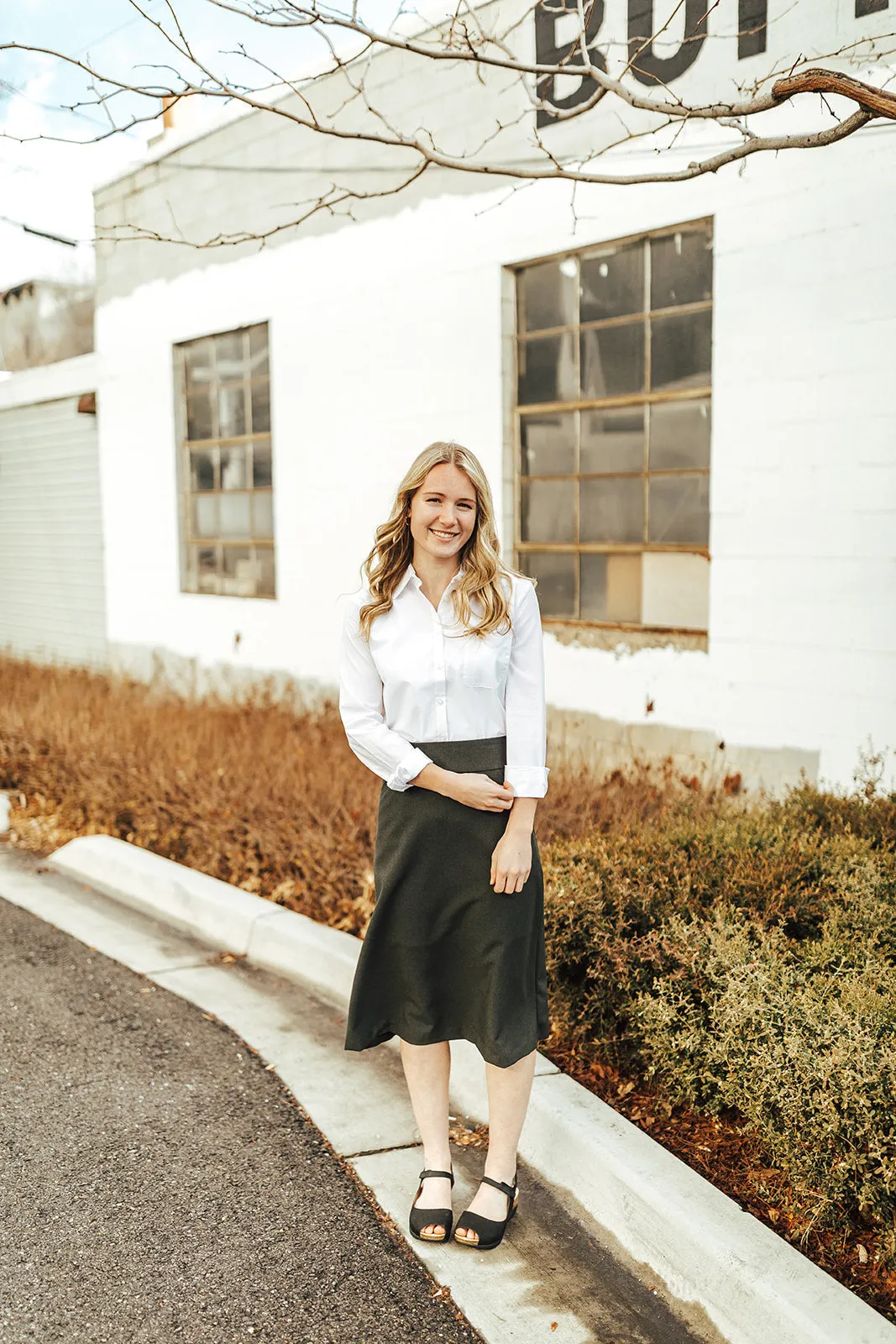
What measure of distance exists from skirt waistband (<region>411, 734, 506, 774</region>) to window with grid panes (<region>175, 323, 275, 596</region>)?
7.29 meters

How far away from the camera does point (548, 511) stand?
764 cm

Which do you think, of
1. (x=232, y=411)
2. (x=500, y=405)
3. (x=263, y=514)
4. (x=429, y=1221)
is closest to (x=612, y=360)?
(x=500, y=405)

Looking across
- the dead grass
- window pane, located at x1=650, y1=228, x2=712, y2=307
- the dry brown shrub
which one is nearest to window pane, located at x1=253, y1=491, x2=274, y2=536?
the dead grass

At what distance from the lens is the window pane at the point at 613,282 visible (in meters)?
6.93

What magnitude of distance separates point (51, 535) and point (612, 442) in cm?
802

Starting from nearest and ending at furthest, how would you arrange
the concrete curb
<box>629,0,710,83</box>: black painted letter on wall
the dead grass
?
1. the concrete curb
2. the dead grass
3. <box>629,0,710,83</box>: black painted letter on wall

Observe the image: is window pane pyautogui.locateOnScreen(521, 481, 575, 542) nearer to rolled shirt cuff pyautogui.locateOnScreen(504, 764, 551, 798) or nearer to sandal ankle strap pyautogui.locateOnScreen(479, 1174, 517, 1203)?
rolled shirt cuff pyautogui.locateOnScreen(504, 764, 551, 798)

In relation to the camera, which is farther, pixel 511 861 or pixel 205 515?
pixel 205 515

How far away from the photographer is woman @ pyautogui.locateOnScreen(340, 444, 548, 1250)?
2809 millimetres

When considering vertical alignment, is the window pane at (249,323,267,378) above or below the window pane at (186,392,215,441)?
above

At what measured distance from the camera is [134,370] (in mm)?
11156

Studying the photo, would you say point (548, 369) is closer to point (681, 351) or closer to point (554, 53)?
point (681, 351)

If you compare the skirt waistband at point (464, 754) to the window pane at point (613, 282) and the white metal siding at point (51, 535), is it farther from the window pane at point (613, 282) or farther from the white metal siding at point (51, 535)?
the white metal siding at point (51, 535)

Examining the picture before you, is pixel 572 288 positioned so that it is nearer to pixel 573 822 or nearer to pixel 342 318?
pixel 342 318
